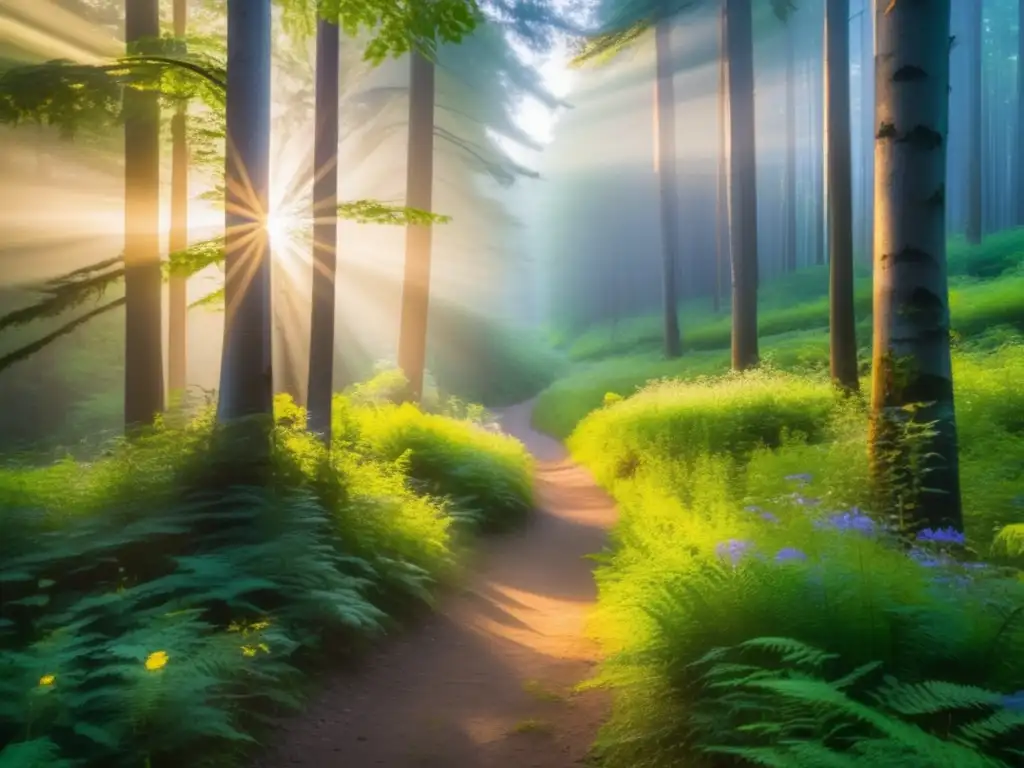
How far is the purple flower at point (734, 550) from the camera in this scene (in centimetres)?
478

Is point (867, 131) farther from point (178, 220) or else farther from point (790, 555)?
point (790, 555)

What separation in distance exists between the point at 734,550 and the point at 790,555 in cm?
51

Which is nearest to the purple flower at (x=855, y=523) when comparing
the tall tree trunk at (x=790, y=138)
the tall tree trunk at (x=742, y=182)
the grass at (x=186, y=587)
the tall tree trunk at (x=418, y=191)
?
the grass at (x=186, y=587)

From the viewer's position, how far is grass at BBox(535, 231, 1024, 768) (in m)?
2.88

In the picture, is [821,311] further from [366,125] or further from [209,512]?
[209,512]

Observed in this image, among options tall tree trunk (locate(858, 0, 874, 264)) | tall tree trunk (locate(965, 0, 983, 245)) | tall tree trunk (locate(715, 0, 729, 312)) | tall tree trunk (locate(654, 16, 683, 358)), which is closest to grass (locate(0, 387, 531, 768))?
tall tree trunk (locate(715, 0, 729, 312))

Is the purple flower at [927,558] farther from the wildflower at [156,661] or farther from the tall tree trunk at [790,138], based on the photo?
the tall tree trunk at [790,138]

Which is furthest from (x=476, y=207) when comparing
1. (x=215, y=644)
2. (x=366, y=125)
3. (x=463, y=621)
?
(x=215, y=644)

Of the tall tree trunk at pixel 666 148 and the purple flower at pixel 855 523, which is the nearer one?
the purple flower at pixel 855 523

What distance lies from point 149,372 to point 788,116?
30.5 m

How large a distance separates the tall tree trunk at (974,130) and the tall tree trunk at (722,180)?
9363 mm

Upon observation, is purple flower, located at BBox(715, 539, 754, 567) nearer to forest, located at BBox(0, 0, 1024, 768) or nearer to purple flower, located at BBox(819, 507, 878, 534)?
forest, located at BBox(0, 0, 1024, 768)

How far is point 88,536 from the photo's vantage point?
5.51 m

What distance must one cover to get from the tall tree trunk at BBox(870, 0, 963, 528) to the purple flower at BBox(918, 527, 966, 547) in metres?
0.19
